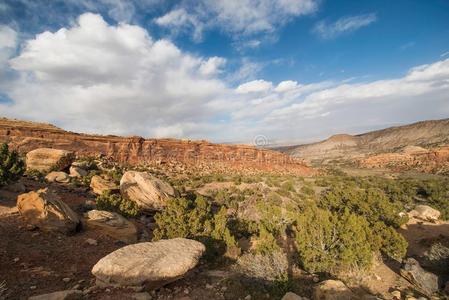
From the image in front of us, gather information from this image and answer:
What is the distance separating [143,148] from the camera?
116 feet

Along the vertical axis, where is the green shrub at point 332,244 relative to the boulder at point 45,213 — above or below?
below

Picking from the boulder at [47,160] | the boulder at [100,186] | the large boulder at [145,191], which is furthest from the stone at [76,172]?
the large boulder at [145,191]

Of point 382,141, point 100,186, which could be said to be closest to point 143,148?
point 100,186

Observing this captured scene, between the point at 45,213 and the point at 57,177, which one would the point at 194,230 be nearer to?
the point at 45,213

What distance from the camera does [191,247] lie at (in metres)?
7.96

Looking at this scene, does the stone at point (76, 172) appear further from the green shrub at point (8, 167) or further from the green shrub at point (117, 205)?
the green shrub at point (117, 205)

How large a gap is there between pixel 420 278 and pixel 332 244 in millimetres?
3003

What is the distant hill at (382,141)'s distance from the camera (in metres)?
96.9

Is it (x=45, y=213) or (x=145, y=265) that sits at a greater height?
(x=45, y=213)

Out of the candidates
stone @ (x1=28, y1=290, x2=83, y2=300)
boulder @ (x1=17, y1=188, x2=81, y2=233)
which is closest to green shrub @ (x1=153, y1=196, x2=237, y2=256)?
boulder @ (x1=17, y1=188, x2=81, y2=233)

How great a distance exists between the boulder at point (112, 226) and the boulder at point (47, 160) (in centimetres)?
1085

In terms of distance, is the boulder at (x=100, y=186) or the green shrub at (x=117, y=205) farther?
the boulder at (x=100, y=186)

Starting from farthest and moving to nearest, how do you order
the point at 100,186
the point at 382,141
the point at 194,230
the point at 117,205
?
the point at 382,141 → the point at 100,186 → the point at 117,205 → the point at 194,230

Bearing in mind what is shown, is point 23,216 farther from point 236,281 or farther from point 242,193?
point 242,193
